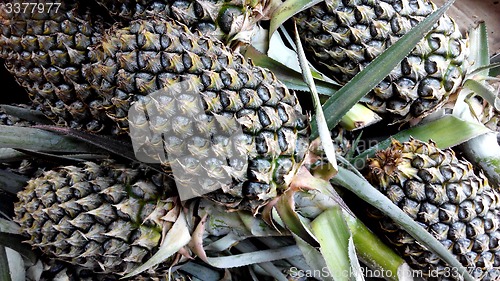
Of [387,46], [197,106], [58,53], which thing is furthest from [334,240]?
[58,53]

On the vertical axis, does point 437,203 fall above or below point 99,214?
above

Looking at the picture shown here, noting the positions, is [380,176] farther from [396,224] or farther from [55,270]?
[55,270]

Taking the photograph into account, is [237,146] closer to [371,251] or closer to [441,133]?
[371,251]

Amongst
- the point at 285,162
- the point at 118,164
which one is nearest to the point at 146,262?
the point at 118,164

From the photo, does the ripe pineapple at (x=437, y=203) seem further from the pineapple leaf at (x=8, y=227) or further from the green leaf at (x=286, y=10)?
the pineapple leaf at (x=8, y=227)

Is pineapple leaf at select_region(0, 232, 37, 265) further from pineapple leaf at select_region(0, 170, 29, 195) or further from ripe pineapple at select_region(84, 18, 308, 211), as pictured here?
ripe pineapple at select_region(84, 18, 308, 211)

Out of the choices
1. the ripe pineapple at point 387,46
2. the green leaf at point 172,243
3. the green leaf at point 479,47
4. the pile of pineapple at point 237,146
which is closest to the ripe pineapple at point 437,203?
the pile of pineapple at point 237,146
